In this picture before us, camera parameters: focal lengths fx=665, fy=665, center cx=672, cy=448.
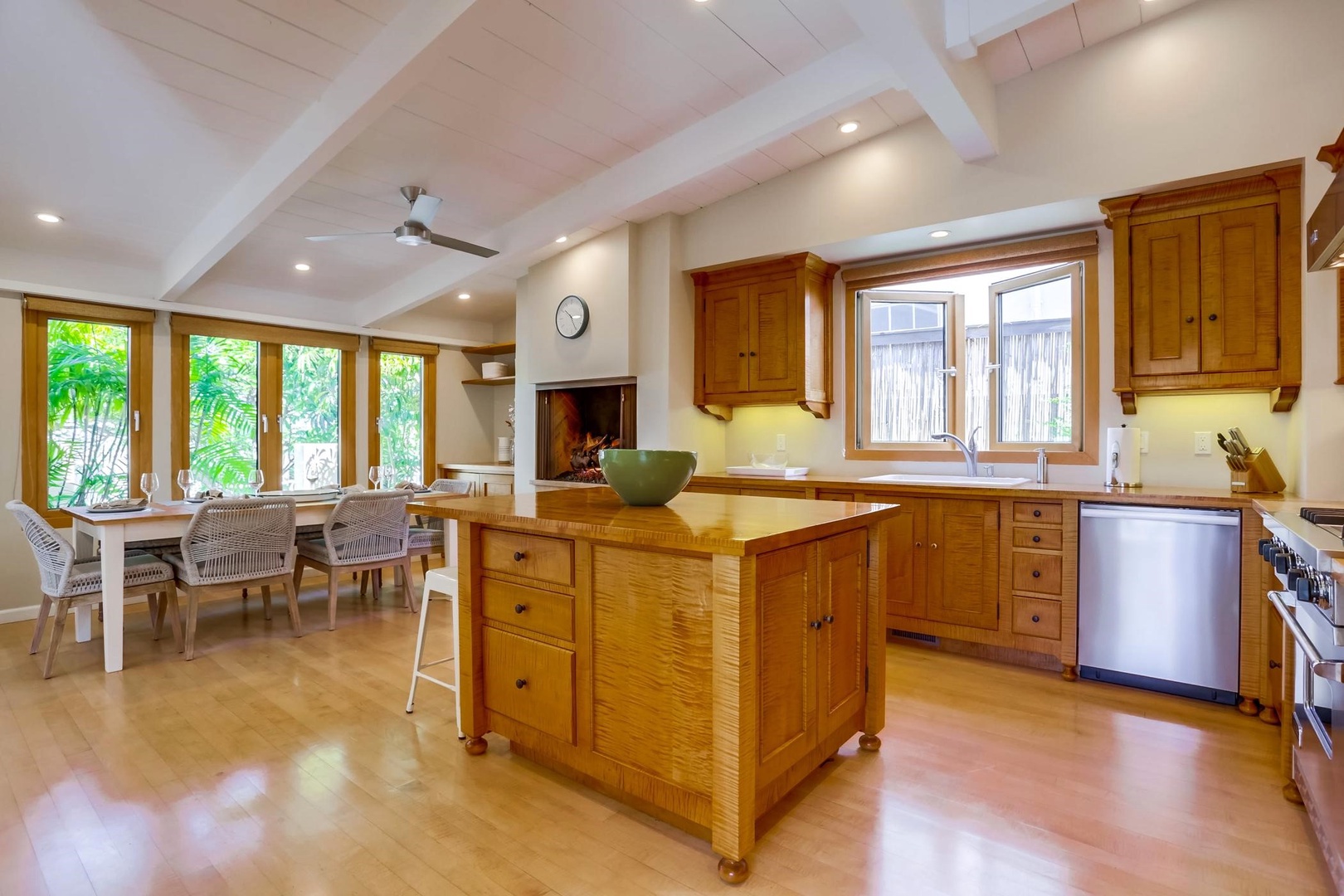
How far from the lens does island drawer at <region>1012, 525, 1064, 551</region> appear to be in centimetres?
313

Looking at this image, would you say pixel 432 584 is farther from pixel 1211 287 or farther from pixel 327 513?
pixel 1211 287

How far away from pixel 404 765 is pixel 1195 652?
125 inches

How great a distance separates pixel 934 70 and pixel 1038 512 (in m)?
2.01

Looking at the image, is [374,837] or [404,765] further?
[404,765]

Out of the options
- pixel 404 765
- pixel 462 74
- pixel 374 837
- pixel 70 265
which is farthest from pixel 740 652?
pixel 70 265

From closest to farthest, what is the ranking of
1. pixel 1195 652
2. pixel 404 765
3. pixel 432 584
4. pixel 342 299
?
1. pixel 404 765
2. pixel 432 584
3. pixel 1195 652
4. pixel 342 299

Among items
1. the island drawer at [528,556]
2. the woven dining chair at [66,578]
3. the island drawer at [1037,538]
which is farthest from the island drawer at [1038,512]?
the woven dining chair at [66,578]

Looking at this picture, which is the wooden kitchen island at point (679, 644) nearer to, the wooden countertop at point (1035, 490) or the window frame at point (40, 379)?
the wooden countertop at point (1035, 490)

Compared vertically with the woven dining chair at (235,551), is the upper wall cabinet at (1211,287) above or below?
above

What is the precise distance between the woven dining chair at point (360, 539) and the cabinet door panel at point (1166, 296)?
13.6ft

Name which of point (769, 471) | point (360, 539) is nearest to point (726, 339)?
point (769, 471)

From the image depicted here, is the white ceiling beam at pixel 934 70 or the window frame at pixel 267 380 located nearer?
the white ceiling beam at pixel 934 70

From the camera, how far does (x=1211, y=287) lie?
9.63ft

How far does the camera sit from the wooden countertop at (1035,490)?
110 inches
